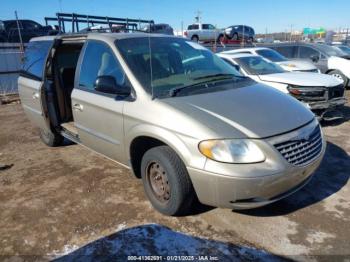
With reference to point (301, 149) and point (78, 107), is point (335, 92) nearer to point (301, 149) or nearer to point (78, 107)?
point (301, 149)

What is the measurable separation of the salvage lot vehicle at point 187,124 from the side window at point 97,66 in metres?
0.01

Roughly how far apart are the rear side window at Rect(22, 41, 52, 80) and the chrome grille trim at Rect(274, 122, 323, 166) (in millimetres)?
3831

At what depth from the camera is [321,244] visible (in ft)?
9.68

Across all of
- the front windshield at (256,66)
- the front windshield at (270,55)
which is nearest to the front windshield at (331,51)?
the front windshield at (270,55)

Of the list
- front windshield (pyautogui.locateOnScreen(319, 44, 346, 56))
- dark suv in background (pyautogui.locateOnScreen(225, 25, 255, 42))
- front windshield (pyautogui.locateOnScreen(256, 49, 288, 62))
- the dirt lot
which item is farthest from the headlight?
dark suv in background (pyautogui.locateOnScreen(225, 25, 255, 42))

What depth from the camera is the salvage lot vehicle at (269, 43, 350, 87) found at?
10789 mm

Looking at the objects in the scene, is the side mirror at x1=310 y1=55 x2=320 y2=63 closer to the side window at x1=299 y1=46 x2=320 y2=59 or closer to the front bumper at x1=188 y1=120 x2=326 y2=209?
the side window at x1=299 y1=46 x2=320 y2=59

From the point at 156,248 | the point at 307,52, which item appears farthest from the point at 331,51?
the point at 156,248

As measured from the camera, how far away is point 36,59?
213 inches

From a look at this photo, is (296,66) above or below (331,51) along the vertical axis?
below

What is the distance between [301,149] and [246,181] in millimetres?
695

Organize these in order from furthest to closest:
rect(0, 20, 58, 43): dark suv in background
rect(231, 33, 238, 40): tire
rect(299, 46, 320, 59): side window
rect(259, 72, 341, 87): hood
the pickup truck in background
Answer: rect(231, 33, 238, 40): tire → the pickup truck in background → rect(0, 20, 58, 43): dark suv in background → rect(299, 46, 320, 59): side window → rect(259, 72, 341, 87): hood

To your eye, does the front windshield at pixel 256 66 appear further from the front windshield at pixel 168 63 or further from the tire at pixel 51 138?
the tire at pixel 51 138

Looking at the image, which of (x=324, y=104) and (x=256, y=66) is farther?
(x=256, y=66)
